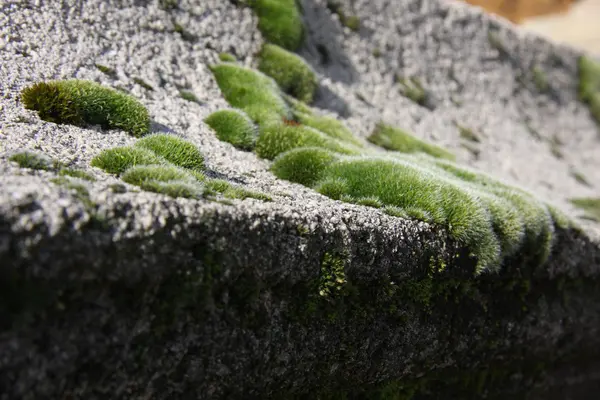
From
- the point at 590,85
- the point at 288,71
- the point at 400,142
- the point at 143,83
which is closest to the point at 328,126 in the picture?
the point at 288,71

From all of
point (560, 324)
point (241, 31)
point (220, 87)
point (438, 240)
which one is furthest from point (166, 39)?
point (560, 324)

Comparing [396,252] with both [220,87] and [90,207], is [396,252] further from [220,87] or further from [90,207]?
[220,87]

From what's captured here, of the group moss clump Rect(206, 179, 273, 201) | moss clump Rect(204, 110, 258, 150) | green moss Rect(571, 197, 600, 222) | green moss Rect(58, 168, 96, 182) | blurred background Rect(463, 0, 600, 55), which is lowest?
green moss Rect(571, 197, 600, 222)

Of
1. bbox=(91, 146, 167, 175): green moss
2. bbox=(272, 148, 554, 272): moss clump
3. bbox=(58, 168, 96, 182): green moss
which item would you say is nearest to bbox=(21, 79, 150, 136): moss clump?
bbox=(91, 146, 167, 175): green moss

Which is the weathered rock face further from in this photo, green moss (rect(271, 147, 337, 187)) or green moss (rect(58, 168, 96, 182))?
green moss (rect(271, 147, 337, 187))

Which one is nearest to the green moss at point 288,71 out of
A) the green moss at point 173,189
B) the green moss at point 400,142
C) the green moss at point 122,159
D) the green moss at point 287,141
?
the green moss at point 400,142

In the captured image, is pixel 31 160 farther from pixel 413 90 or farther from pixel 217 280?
pixel 413 90
